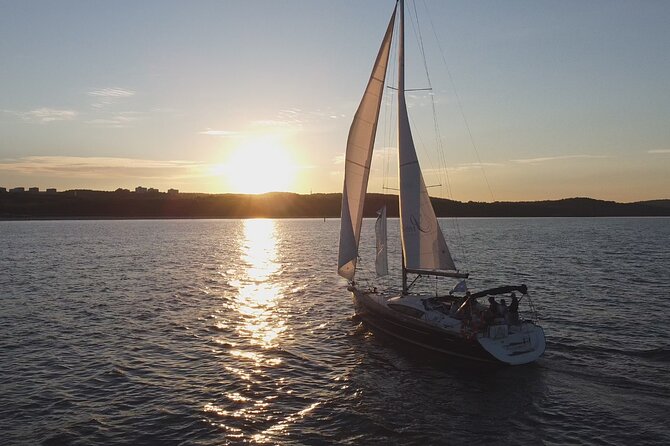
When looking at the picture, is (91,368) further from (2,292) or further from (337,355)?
(2,292)

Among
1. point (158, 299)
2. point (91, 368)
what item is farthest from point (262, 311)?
point (91, 368)

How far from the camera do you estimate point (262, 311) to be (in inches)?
1372

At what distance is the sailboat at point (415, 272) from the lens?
20.8m

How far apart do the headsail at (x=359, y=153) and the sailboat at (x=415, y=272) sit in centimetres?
5

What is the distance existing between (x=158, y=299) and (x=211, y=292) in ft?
17.0

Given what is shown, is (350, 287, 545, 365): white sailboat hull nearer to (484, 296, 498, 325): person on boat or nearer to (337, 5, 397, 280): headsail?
(484, 296, 498, 325): person on boat

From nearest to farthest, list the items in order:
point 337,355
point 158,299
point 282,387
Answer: point 282,387 < point 337,355 < point 158,299

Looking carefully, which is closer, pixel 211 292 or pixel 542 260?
pixel 211 292

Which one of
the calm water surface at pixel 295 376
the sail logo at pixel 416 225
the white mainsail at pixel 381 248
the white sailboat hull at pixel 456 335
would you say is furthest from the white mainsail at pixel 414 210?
the calm water surface at pixel 295 376

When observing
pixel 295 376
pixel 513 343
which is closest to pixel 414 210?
pixel 513 343

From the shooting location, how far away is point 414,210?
25344 millimetres

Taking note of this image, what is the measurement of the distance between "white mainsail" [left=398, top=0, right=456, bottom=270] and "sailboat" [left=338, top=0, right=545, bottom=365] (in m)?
0.05

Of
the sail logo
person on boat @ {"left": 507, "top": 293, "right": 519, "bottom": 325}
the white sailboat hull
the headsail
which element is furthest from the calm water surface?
the sail logo

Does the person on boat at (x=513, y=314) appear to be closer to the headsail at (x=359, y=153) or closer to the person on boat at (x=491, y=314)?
the person on boat at (x=491, y=314)
